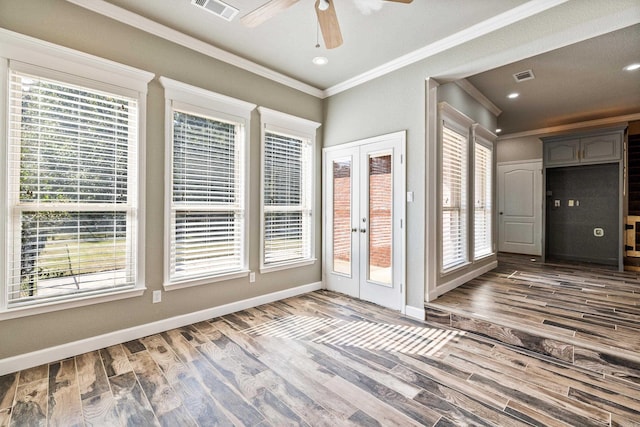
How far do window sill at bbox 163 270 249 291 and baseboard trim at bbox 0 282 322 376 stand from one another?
317 millimetres

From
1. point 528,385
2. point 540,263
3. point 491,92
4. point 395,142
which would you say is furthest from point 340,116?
point 540,263

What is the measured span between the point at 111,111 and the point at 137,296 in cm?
176

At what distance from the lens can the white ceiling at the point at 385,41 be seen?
2625 millimetres

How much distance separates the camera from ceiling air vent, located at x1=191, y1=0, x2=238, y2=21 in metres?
2.54

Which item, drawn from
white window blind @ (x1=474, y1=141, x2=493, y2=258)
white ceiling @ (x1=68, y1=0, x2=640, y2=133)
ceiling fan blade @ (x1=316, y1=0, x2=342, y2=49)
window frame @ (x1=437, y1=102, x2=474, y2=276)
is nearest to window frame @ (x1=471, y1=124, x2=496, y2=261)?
white window blind @ (x1=474, y1=141, x2=493, y2=258)

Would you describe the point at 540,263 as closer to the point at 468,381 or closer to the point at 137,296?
the point at 468,381

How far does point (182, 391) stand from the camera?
207 cm

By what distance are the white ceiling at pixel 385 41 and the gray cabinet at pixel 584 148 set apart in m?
0.75

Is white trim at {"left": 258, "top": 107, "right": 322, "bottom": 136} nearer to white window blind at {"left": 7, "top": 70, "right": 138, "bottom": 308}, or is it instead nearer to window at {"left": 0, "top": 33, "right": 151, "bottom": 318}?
window at {"left": 0, "top": 33, "right": 151, "bottom": 318}

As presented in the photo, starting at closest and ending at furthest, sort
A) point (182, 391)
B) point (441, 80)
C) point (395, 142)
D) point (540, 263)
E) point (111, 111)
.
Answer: point (182, 391) → point (111, 111) → point (441, 80) → point (395, 142) → point (540, 263)

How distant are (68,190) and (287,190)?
7.81ft

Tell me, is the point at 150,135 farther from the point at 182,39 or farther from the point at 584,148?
the point at 584,148

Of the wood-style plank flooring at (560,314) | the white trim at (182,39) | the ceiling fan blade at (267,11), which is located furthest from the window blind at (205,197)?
the wood-style plank flooring at (560,314)

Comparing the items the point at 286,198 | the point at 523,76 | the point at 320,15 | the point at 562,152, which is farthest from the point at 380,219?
the point at 562,152
